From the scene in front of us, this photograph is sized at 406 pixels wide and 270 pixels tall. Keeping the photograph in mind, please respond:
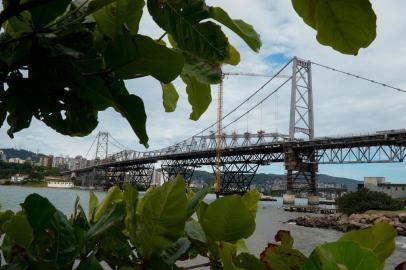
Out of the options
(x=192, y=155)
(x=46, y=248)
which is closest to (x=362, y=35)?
(x=46, y=248)

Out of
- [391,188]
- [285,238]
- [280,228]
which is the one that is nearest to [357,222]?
[280,228]

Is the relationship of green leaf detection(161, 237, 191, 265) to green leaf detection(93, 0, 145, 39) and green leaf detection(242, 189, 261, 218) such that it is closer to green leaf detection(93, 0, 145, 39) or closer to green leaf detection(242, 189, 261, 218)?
green leaf detection(242, 189, 261, 218)

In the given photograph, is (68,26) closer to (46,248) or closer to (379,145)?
(46,248)

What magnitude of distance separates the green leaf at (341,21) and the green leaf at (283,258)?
26 centimetres

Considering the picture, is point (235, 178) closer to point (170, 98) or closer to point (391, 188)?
point (391, 188)

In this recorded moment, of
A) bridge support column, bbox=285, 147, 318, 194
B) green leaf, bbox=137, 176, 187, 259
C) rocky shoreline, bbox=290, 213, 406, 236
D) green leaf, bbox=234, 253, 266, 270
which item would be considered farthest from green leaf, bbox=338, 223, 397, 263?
bridge support column, bbox=285, 147, 318, 194

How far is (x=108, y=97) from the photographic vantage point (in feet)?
1.92

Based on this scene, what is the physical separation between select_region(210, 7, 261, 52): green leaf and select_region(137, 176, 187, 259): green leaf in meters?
0.25

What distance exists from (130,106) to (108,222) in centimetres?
16

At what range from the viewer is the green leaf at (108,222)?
20.9 inches

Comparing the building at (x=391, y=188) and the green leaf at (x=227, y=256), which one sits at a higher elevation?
the green leaf at (x=227, y=256)

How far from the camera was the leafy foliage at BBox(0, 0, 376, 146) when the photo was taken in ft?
1.60

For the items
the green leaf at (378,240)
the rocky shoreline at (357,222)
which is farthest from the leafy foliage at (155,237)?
the rocky shoreline at (357,222)

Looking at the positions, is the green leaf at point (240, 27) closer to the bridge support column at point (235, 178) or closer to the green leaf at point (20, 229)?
the green leaf at point (20, 229)
